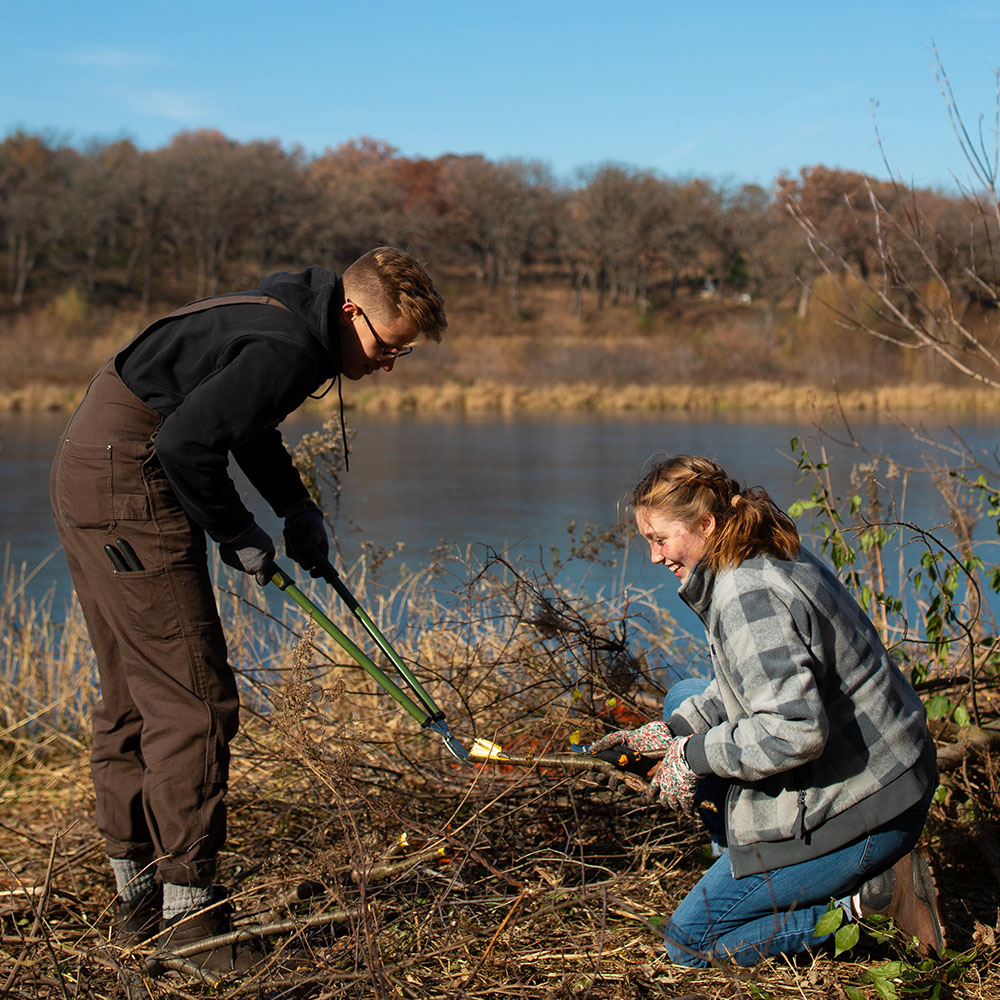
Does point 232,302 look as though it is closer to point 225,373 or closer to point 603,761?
point 225,373

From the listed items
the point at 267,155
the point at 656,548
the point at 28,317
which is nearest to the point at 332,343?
the point at 656,548

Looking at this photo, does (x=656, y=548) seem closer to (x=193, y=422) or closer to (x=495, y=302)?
(x=193, y=422)

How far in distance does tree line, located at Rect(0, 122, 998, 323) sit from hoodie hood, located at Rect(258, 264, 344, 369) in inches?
1732

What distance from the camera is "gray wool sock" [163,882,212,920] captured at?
8.76ft

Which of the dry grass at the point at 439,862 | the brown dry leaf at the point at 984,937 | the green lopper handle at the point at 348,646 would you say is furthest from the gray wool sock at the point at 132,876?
the brown dry leaf at the point at 984,937

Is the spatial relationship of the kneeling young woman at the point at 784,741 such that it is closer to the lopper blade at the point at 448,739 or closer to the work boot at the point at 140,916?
the lopper blade at the point at 448,739

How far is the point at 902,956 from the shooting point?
96.0 inches

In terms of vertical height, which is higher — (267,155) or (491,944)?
(267,155)

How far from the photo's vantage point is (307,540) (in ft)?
10.5

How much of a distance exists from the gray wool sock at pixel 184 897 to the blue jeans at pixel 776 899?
1134 millimetres

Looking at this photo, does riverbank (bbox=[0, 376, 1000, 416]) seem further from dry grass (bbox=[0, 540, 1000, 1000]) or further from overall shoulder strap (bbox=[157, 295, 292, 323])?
overall shoulder strap (bbox=[157, 295, 292, 323])

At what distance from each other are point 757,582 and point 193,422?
1291mm

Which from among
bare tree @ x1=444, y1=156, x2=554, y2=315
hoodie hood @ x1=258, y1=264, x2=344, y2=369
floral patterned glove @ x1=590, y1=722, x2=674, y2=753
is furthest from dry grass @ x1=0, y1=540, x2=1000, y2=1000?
bare tree @ x1=444, y1=156, x2=554, y2=315

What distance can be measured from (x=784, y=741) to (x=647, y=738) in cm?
49
